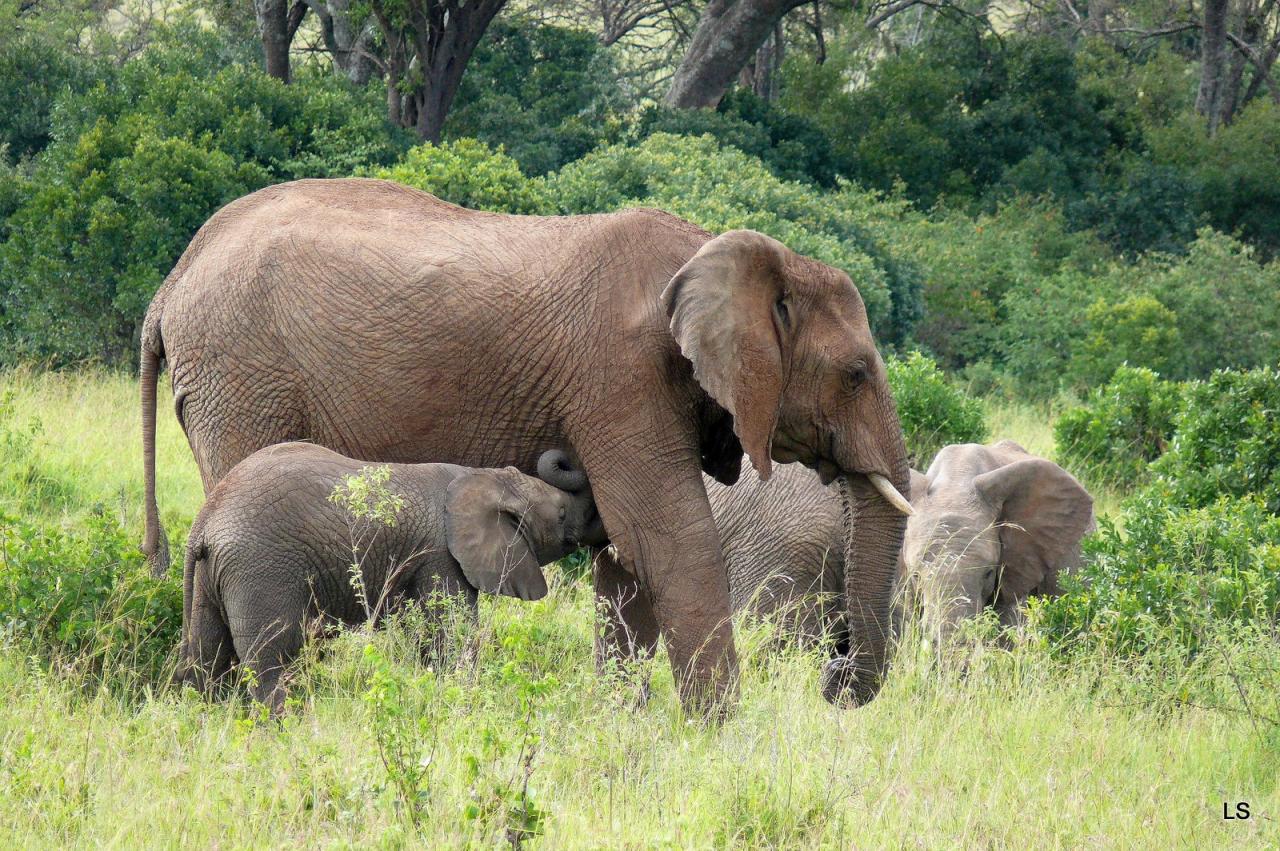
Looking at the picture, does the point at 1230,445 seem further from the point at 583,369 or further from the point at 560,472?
the point at 583,369

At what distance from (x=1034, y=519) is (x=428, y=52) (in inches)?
473

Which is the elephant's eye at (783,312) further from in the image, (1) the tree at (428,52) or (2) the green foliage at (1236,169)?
(2) the green foliage at (1236,169)

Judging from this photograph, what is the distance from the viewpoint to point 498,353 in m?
5.98

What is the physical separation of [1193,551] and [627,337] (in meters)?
3.10

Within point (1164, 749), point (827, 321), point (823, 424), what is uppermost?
point (827, 321)

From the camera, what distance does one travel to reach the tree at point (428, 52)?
716 inches

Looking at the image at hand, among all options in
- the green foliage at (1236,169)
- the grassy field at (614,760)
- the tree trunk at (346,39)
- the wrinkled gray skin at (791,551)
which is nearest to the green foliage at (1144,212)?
the green foliage at (1236,169)

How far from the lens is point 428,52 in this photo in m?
18.5

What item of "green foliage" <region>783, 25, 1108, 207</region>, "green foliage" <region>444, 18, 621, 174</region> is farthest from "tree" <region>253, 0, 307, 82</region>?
"green foliage" <region>783, 25, 1108, 207</region>

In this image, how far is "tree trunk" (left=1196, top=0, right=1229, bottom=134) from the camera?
25.2 metres

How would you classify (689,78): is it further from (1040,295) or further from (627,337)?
(627,337)

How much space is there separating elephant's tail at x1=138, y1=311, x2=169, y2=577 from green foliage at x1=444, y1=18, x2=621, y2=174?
12.4m

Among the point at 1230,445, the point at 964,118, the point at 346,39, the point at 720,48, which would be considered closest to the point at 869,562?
the point at 1230,445

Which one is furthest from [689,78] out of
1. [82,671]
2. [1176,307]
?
[82,671]
